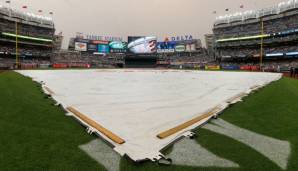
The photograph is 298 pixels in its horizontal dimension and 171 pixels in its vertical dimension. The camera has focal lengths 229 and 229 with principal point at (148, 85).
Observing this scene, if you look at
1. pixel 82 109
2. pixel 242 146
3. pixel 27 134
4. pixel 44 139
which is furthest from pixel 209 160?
pixel 82 109

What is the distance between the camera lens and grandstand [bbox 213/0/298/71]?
217 ft

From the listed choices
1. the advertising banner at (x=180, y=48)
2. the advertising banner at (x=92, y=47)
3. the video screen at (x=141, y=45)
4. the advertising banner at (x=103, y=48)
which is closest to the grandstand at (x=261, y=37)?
the advertising banner at (x=180, y=48)

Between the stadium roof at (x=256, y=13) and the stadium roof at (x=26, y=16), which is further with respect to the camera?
the stadium roof at (x=26, y=16)

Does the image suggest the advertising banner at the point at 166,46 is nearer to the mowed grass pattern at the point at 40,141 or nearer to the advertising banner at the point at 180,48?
the advertising banner at the point at 180,48

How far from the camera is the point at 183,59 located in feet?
Answer: 296

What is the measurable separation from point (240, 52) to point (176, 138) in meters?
81.0

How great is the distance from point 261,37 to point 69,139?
77849mm

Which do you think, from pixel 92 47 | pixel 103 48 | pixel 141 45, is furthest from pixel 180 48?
pixel 92 47

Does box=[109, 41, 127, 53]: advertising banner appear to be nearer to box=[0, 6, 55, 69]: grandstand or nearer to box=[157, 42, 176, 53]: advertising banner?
box=[157, 42, 176, 53]: advertising banner

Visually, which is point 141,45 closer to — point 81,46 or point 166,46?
point 166,46

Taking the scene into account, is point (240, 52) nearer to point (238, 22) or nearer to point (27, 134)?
point (238, 22)

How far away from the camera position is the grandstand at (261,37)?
66.2 meters

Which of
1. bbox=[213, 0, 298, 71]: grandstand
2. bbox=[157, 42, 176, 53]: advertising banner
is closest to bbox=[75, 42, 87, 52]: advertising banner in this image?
bbox=[157, 42, 176, 53]: advertising banner

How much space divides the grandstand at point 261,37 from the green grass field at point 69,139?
199 ft
